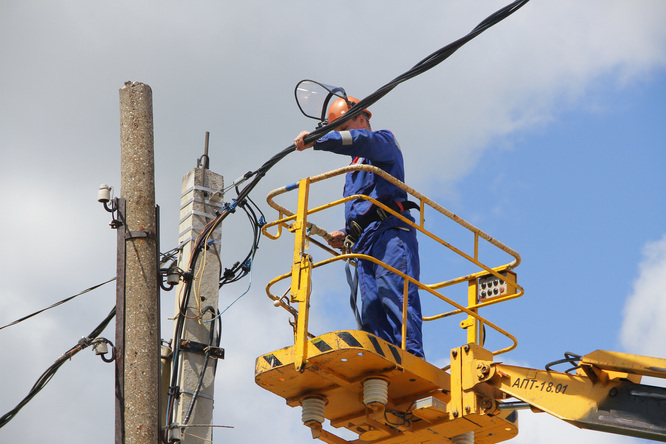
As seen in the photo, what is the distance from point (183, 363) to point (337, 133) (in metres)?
2.66

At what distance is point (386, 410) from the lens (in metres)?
8.86

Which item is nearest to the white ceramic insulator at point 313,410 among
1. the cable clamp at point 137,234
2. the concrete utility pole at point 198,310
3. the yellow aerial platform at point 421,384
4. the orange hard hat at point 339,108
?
the yellow aerial platform at point 421,384

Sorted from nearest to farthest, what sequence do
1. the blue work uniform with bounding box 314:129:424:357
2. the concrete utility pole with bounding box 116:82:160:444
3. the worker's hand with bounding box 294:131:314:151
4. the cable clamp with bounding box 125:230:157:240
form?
the concrete utility pole with bounding box 116:82:160:444, the blue work uniform with bounding box 314:129:424:357, the cable clamp with bounding box 125:230:157:240, the worker's hand with bounding box 294:131:314:151

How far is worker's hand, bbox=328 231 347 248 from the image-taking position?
398 inches

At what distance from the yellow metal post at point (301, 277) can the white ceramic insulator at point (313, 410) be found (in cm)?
52

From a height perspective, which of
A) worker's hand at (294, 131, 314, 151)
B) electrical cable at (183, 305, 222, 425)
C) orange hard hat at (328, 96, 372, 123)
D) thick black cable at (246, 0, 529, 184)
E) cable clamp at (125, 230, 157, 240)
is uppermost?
orange hard hat at (328, 96, 372, 123)

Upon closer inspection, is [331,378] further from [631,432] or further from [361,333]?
[631,432]

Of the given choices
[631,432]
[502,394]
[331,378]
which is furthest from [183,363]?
[631,432]

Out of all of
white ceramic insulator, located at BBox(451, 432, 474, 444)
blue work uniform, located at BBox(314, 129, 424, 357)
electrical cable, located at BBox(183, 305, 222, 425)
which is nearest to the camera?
white ceramic insulator, located at BBox(451, 432, 474, 444)

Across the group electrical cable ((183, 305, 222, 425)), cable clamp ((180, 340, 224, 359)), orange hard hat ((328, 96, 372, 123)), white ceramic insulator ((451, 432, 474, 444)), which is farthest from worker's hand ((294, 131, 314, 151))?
white ceramic insulator ((451, 432, 474, 444))

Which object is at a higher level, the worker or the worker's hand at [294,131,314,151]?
the worker's hand at [294,131,314,151]

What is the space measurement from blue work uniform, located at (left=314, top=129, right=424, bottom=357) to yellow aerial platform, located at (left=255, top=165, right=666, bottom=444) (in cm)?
36

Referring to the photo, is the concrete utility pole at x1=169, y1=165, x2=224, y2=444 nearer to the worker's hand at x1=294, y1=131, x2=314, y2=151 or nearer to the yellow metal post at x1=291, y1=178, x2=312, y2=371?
the worker's hand at x1=294, y1=131, x2=314, y2=151

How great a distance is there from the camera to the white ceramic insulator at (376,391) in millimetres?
8414
